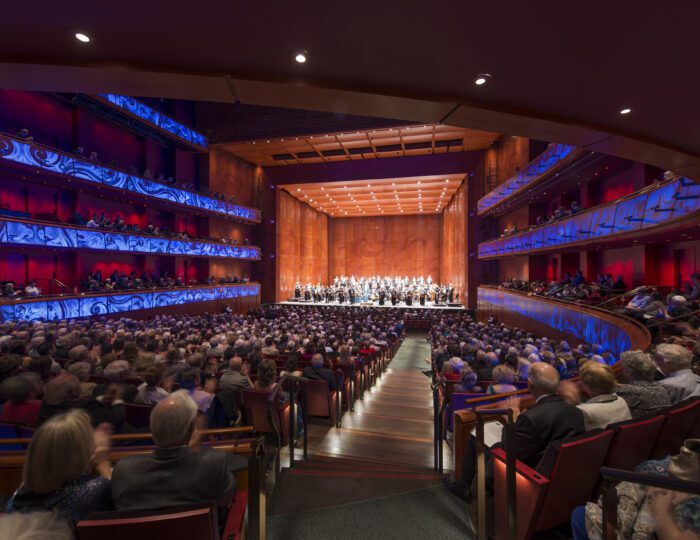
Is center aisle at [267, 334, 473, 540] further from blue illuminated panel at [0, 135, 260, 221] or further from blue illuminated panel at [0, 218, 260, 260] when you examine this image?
blue illuminated panel at [0, 135, 260, 221]

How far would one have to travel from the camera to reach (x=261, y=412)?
13.7 feet

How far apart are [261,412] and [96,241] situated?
11565 millimetres

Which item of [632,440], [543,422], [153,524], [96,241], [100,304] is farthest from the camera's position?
[96,241]

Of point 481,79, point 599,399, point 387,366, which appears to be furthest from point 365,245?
point 599,399

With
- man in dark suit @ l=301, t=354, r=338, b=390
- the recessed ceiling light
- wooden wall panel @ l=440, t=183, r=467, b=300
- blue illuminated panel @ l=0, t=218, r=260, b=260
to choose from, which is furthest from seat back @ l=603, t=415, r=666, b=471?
wooden wall panel @ l=440, t=183, r=467, b=300

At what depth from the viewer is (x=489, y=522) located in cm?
239

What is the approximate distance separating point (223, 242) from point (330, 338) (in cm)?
1265

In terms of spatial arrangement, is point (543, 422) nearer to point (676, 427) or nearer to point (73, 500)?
point (676, 427)

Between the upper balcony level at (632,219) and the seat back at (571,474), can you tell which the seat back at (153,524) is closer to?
the seat back at (571,474)

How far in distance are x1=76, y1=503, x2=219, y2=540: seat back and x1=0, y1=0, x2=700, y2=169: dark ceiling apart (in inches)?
98.5

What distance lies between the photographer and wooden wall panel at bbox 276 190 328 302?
2228 centimetres

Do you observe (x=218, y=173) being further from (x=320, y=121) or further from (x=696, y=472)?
(x=696, y=472)

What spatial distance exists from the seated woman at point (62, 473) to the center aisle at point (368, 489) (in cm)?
136

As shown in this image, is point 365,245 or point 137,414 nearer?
point 137,414
